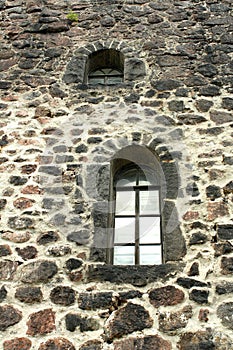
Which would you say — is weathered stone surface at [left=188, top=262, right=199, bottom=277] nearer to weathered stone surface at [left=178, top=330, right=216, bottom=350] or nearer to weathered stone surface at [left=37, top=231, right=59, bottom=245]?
weathered stone surface at [left=178, top=330, right=216, bottom=350]

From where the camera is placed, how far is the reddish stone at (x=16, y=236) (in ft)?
16.1

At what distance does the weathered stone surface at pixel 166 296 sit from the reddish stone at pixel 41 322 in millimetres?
863

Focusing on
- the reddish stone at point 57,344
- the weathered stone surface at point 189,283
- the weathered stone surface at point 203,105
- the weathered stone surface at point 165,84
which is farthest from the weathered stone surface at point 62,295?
the weathered stone surface at point 165,84

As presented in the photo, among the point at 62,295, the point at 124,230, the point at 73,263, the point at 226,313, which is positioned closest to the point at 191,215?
the point at 124,230

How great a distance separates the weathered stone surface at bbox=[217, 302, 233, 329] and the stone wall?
1cm

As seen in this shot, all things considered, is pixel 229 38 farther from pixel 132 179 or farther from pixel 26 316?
pixel 26 316

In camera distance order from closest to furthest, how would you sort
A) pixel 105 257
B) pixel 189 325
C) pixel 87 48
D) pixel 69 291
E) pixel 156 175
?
pixel 189 325 → pixel 69 291 → pixel 105 257 → pixel 156 175 → pixel 87 48

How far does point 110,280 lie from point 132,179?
1508 mm

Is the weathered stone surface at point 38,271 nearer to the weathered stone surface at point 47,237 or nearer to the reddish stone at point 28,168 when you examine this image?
the weathered stone surface at point 47,237

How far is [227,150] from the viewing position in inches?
219

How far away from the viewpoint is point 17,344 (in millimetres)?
4141

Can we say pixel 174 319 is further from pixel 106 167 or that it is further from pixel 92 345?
pixel 106 167

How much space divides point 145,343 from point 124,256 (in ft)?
3.67

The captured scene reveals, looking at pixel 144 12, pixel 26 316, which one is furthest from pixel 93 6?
pixel 26 316
